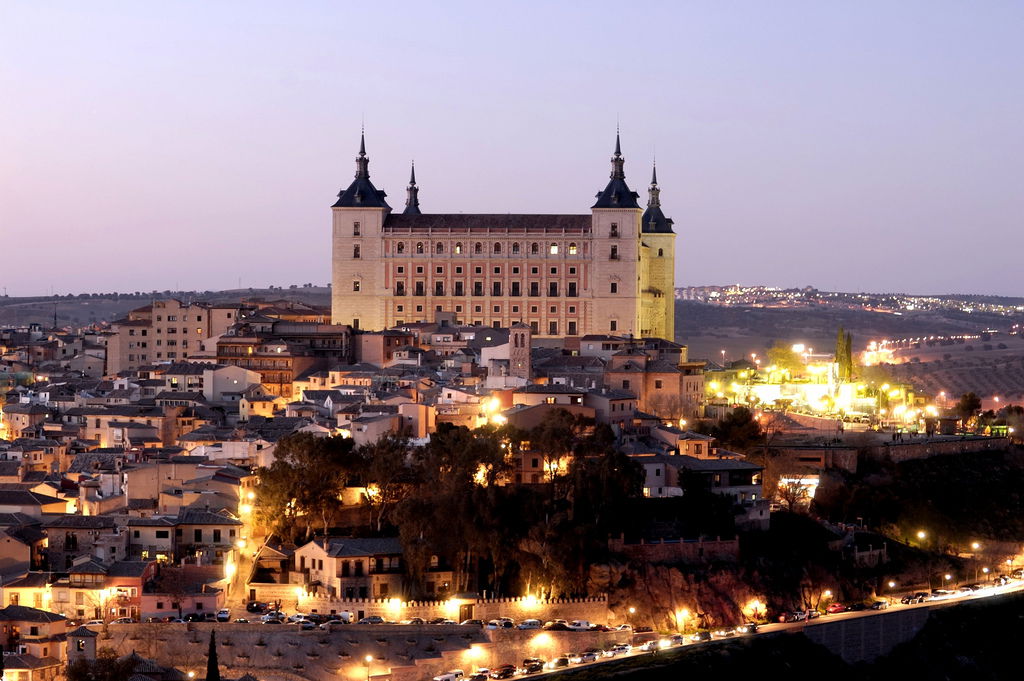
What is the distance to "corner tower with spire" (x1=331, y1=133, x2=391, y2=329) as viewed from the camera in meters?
76.1

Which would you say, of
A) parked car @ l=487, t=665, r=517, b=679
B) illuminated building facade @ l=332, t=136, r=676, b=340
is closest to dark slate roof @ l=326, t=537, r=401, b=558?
parked car @ l=487, t=665, r=517, b=679

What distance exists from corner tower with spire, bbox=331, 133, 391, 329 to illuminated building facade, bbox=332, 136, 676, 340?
0.15 ft

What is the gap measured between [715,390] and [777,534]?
19.4 m

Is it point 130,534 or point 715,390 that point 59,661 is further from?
point 715,390

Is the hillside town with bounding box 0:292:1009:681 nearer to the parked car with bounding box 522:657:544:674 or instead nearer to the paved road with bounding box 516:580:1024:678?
the paved road with bounding box 516:580:1024:678

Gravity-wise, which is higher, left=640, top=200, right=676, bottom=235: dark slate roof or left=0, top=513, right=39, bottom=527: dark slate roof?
left=640, top=200, right=676, bottom=235: dark slate roof

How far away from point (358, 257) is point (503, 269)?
664cm

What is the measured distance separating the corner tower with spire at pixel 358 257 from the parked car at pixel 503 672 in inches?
1556

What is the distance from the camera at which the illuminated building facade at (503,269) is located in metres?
74.9

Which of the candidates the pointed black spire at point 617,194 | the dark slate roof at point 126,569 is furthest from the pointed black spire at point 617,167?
the dark slate roof at point 126,569

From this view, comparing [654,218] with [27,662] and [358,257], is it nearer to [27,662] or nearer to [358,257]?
[358,257]

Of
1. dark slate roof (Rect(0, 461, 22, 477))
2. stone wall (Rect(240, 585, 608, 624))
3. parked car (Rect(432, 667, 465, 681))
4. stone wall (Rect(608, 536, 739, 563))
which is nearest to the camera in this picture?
parked car (Rect(432, 667, 465, 681))

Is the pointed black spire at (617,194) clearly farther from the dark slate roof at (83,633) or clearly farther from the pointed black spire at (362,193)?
the dark slate roof at (83,633)

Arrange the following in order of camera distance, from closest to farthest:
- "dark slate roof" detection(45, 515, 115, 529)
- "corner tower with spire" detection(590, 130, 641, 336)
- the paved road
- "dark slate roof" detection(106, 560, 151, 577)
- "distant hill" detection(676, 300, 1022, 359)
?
the paved road, "dark slate roof" detection(106, 560, 151, 577), "dark slate roof" detection(45, 515, 115, 529), "corner tower with spire" detection(590, 130, 641, 336), "distant hill" detection(676, 300, 1022, 359)
